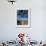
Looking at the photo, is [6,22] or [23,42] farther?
[6,22]

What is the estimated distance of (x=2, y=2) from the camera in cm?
546

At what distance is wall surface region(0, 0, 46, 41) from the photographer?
5469 mm

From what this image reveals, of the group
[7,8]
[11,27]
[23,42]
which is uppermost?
[7,8]

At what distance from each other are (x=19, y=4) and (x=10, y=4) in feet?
1.19

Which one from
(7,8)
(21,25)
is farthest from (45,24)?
(7,8)

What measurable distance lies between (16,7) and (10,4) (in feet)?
0.88

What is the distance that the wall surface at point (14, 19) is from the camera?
5469mm

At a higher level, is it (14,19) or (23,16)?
(23,16)

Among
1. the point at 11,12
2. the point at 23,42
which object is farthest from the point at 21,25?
the point at 23,42

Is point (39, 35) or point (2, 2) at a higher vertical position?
point (2, 2)

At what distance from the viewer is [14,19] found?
18.0ft

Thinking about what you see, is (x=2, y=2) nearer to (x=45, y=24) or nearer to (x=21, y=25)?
(x=21, y=25)

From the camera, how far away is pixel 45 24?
5.48 m

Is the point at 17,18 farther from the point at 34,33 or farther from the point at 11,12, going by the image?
the point at 34,33
